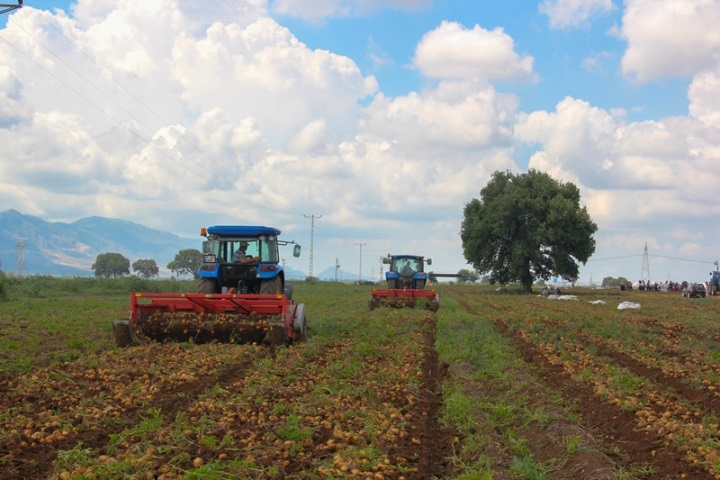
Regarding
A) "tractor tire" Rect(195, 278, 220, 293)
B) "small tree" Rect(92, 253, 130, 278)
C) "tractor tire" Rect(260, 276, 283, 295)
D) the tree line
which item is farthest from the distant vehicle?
"small tree" Rect(92, 253, 130, 278)

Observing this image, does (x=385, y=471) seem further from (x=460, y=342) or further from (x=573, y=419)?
(x=460, y=342)

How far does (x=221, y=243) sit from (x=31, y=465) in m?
11.5

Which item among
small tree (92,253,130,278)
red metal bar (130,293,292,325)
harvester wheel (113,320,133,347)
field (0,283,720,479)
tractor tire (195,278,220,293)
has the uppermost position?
small tree (92,253,130,278)

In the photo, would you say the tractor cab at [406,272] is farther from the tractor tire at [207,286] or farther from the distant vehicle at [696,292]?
the distant vehicle at [696,292]

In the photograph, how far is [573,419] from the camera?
8.79 metres

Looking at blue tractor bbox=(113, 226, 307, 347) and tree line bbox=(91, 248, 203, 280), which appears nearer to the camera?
blue tractor bbox=(113, 226, 307, 347)

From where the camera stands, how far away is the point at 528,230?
60.4 metres

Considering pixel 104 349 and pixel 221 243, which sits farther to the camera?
pixel 221 243

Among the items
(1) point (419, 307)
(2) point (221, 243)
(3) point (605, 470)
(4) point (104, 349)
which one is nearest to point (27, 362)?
(4) point (104, 349)

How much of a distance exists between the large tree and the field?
44317mm

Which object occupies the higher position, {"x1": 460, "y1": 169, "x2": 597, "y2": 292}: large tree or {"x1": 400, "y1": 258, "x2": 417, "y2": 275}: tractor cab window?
{"x1": 460, "y1": 169, "x2": 597, "y2": 292}: large tree

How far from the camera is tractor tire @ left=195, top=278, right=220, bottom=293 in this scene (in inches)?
671

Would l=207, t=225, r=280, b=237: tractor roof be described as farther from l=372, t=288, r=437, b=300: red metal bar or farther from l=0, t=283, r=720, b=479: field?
l=372, t=288, r=437, b=300: red metal bar

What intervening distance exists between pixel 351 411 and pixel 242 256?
9.35 meters
